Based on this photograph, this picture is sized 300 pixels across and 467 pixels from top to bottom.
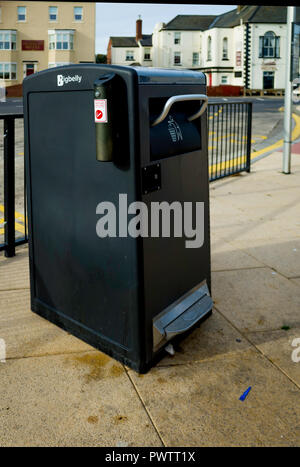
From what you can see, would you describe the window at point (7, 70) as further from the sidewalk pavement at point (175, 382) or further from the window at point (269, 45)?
the sidewalk pavement at point (175, 382)

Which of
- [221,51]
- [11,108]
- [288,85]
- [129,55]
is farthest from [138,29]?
[288,85]

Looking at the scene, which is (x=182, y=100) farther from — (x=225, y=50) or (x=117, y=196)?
(x=225, y=50)

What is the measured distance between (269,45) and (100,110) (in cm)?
6519

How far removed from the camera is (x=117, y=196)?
2.52m

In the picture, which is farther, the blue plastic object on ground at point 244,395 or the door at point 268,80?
the door at point 268,80

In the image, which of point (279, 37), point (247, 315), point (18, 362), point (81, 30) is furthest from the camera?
point (279, 37)

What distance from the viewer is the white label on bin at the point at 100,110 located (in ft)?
7.67

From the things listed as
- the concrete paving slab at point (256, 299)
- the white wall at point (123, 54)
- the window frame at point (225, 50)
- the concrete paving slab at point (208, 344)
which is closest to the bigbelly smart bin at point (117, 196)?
the concrete paving slab at point (208, 344)

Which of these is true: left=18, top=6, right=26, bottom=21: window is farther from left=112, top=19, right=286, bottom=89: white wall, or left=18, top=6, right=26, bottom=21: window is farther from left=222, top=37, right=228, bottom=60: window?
left=222, top=37, right=228, bottom=60: window

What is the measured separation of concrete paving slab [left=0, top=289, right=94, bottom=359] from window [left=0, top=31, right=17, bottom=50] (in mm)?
56326
